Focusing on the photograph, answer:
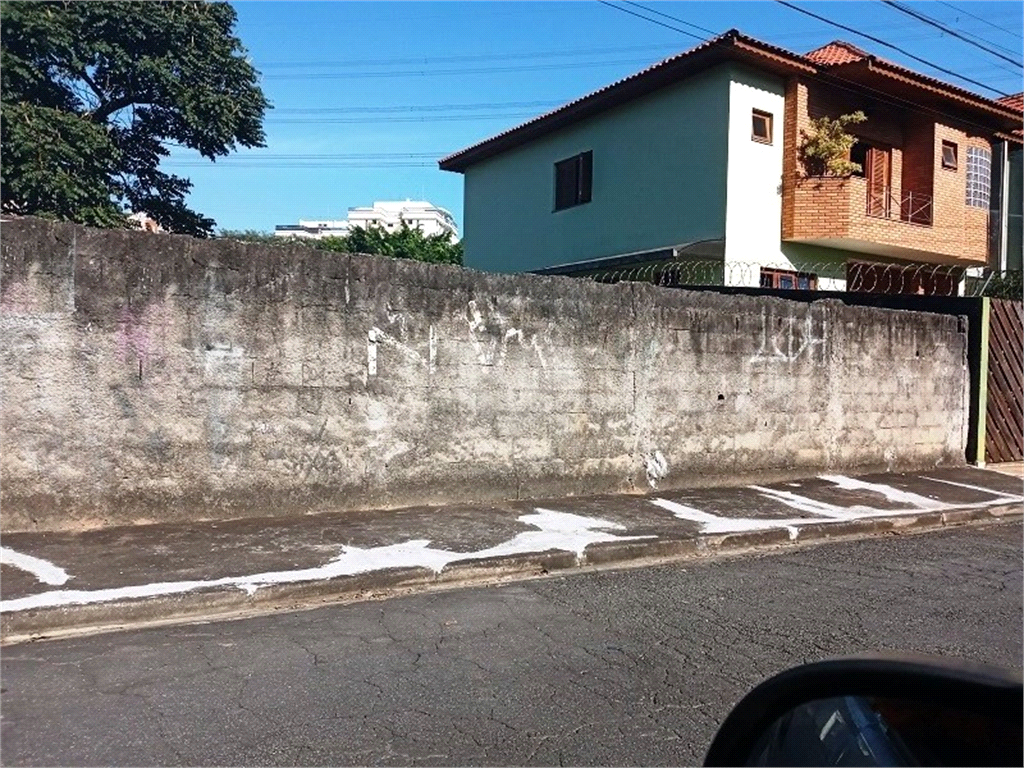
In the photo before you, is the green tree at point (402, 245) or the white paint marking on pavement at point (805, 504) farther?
the green tree at point (402, 245)

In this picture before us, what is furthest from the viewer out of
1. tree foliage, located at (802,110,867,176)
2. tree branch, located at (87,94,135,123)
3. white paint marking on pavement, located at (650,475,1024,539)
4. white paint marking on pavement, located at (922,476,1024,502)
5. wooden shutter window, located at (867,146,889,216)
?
tree branch, located at (87,94,135,123)

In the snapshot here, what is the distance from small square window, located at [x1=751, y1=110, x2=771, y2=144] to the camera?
16.5 m

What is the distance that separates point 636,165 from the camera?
18.5 metres

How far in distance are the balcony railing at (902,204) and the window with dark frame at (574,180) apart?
6.32 m

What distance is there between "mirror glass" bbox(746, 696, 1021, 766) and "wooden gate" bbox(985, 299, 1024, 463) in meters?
12.0

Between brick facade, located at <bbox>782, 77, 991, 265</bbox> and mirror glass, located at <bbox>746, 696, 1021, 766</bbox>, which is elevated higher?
brick facade, located at <bbox>782, 77, 991, 265</bbox>

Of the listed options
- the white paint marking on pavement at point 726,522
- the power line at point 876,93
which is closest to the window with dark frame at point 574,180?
the power line at point 876,93

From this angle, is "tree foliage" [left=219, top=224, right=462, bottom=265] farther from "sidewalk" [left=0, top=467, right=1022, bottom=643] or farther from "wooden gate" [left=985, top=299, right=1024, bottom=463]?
"sidewalk" [left=0, top=467, right=1022, bottom=643]

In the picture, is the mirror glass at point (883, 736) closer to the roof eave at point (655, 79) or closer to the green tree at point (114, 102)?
the roof eave at point (655, 79)

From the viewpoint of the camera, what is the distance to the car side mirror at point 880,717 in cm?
138

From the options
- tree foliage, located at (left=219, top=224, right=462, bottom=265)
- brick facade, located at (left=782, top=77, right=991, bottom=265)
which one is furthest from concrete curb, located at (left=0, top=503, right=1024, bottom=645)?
tree foliage, located at (left=219, top=224, right=462, bottom=265)

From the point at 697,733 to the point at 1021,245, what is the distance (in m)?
21.7

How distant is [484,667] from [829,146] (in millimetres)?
15129

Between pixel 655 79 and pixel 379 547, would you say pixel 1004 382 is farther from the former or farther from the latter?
pixel 379 547
